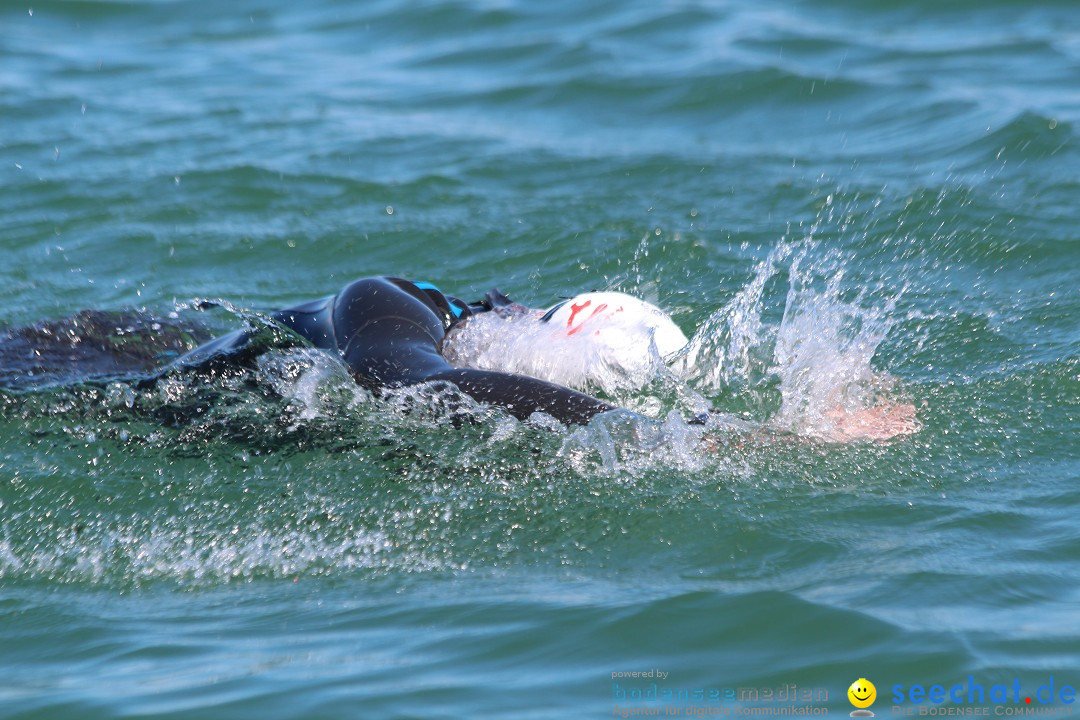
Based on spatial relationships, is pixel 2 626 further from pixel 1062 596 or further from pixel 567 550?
pixel 1062 596

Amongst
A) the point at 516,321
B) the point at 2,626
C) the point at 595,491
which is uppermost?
the point at 516,321

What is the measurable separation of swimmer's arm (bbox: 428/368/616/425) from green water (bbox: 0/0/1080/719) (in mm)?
67

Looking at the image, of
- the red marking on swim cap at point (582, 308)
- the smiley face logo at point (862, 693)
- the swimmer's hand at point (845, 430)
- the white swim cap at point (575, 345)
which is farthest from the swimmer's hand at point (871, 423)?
the smiley face logo at point (862, 693)

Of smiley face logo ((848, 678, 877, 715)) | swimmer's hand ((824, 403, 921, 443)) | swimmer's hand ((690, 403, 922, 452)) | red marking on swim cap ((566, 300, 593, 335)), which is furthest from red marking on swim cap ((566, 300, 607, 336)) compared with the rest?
smiley face logo ((848, 678, 877, 715))

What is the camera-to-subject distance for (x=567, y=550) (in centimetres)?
459

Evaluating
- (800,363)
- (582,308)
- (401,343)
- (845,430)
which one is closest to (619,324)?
(582,308)

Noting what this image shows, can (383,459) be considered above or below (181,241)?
below

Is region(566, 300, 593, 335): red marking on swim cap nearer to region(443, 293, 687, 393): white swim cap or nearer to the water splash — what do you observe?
region(443, 293, 687, 393): white swim cap

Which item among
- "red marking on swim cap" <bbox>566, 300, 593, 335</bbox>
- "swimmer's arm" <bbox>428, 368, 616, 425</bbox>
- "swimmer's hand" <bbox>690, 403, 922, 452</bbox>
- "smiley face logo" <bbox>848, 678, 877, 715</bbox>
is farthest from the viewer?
"red marking on swim cap" <bbox>566, 300, 593, 335</bbox>

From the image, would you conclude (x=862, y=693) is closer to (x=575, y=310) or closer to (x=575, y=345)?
(x=575, y=345)

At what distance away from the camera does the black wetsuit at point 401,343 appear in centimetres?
483

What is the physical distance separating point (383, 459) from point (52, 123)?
758cm

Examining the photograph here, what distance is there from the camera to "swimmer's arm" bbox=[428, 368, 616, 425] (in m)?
4.78

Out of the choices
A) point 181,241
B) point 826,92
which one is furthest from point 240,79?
point 826,92
